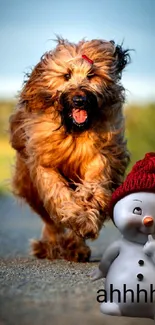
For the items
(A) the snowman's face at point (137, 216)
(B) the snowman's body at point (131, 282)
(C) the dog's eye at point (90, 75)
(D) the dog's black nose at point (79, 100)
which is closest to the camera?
(B) the snowman's body at point (131, 282)

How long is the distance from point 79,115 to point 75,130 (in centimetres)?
13

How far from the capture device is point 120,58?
4.86 meters

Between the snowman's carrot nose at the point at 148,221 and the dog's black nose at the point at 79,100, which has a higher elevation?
the dog's black nose at the point at 79,100

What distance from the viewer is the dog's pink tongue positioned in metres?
4.52

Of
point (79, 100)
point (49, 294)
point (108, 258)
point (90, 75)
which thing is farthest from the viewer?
point (90, 75)

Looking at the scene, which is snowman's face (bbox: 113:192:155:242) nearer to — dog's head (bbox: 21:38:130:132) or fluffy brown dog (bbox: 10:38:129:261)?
fluffy brown dog (bbox: 10:38:129:261)

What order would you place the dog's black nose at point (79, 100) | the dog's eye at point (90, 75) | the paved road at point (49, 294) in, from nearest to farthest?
the paved road at point (49, 294), the dog's black nose at point (79, 100), the dog's eye at point (90, 75)

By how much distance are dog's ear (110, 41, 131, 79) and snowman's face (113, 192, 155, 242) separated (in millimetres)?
1318

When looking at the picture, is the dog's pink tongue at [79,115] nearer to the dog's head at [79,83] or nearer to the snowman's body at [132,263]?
the dog's head at [79,83]

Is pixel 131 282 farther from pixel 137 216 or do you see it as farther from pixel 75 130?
pixel 75 130

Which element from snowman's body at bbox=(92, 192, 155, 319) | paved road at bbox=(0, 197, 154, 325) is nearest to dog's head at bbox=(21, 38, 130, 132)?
paved road at bbox=(0, 197, 154, 325)

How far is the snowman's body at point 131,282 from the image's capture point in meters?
3.45

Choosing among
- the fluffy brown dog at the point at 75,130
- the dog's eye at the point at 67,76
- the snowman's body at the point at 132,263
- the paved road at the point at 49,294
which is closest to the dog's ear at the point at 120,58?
the fluffy brown dog at the point at 75,130

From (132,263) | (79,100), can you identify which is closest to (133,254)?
(132,263)
